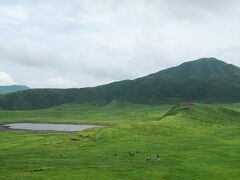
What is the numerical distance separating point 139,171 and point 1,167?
2742 cm

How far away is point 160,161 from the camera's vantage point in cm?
9600

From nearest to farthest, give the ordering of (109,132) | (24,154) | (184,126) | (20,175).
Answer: (20,175)
(24,154)
(109,132)
(184,126)

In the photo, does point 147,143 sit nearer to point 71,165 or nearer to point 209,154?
point 209,154

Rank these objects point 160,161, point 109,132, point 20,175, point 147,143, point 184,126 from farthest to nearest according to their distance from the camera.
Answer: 1. point 184,126
2. point 109,132
3. point 147,143
4. point 160,161
5. point 20,175

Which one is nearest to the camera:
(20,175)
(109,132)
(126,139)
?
(20,175)

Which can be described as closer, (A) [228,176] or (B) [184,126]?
(A) [228,176]

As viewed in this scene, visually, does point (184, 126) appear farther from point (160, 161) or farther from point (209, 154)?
point (160, 161)

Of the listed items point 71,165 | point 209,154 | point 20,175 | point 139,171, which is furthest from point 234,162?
point 20,175

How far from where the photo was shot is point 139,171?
8288cm

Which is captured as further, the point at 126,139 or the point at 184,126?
the point at 184,126

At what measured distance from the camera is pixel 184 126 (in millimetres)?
183875

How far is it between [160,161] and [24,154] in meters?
34.3

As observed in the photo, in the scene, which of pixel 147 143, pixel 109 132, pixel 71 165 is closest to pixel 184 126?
pixel 109 132

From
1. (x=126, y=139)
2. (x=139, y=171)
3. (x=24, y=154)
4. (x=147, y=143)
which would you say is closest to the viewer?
(x=139, y=171)
